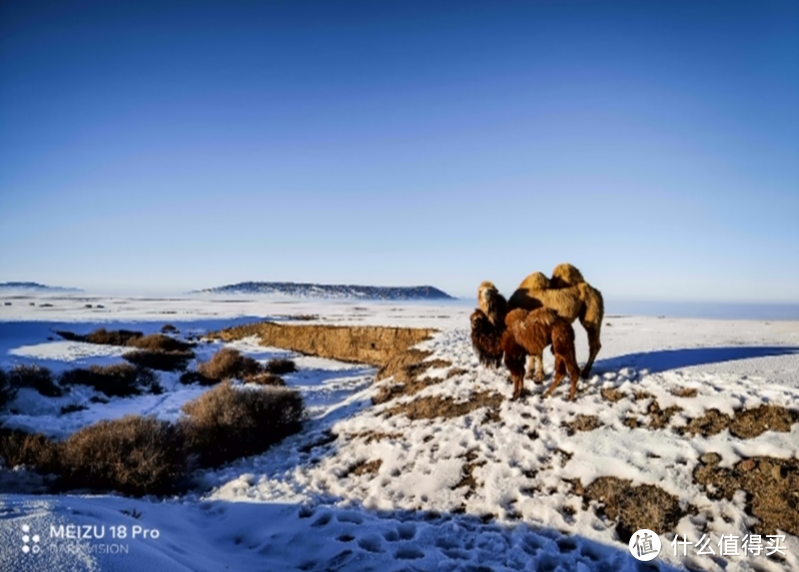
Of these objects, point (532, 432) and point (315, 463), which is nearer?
point (532, 432)

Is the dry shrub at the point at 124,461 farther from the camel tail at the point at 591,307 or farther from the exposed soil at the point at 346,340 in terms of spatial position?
the exposed soil at the point at 346,340

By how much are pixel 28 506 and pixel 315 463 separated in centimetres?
502

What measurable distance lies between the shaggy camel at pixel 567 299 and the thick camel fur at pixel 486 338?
53 cm

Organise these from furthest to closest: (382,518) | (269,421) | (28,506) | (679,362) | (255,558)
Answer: (269,421)
(679,362)
(382,518)
(255,558)
(28,506)

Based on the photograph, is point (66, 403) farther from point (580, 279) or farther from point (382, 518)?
point (580, 279)

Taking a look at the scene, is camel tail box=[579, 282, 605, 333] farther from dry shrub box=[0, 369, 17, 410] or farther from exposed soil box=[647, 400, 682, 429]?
dry shrub box=[0, 369, 17, 410]

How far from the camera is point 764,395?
6480 millimetres

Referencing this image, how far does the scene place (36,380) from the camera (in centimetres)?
1432

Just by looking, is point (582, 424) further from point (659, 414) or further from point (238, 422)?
point (238, 422)

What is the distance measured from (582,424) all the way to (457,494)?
2.21 m

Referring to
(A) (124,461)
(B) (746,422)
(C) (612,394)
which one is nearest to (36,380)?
(A) (124,461)

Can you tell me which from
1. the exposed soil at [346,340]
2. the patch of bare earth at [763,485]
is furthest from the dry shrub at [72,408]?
the patch of bare earth at [763,485]

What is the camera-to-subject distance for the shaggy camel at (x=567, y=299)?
806 centimetres

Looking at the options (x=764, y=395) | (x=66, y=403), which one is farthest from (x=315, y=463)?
(x=66, y=403)
